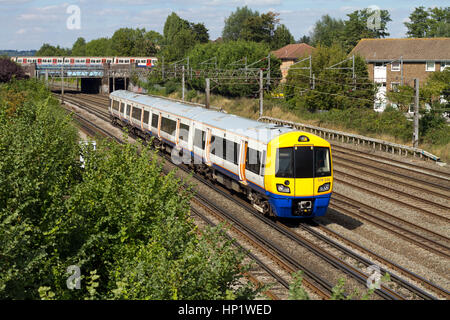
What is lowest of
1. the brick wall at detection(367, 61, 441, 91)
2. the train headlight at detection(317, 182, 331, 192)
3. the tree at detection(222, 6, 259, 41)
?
the train headlight at detection(317, 182, 331, 192)

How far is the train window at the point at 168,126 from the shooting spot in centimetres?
2659

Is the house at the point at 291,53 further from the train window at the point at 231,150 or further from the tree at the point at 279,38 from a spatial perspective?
the train window at the point at 231,150

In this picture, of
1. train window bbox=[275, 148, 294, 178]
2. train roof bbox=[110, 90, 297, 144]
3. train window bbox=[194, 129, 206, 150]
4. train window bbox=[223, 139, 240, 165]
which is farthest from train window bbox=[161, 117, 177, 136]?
train window bbox=[275, 148, 294, 178]

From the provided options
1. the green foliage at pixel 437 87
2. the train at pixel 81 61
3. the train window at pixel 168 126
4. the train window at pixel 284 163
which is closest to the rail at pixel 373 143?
the green foliage at pixel 437 87

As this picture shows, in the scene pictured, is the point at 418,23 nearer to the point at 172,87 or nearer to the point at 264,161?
the point at 172,87

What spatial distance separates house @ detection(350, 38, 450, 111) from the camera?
5253cm

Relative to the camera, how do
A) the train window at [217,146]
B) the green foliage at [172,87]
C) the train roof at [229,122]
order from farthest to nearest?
1. the green foliage at [172,87]
2. the train window at [217,146]
3. the train roof at [229,122]

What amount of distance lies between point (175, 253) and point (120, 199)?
2753 mm

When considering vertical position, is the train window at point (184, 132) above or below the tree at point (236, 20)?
below

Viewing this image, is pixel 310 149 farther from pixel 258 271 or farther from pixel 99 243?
pixel 99 243

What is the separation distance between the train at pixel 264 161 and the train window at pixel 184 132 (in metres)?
0.05

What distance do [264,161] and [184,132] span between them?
928 centimetres

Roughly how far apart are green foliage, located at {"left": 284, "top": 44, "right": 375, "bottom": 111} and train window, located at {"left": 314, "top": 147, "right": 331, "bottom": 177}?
28.1 metres

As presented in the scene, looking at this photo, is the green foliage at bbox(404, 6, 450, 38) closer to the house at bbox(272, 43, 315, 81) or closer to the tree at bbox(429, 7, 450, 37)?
the tree at bbox(429, 7, 450, 37)
